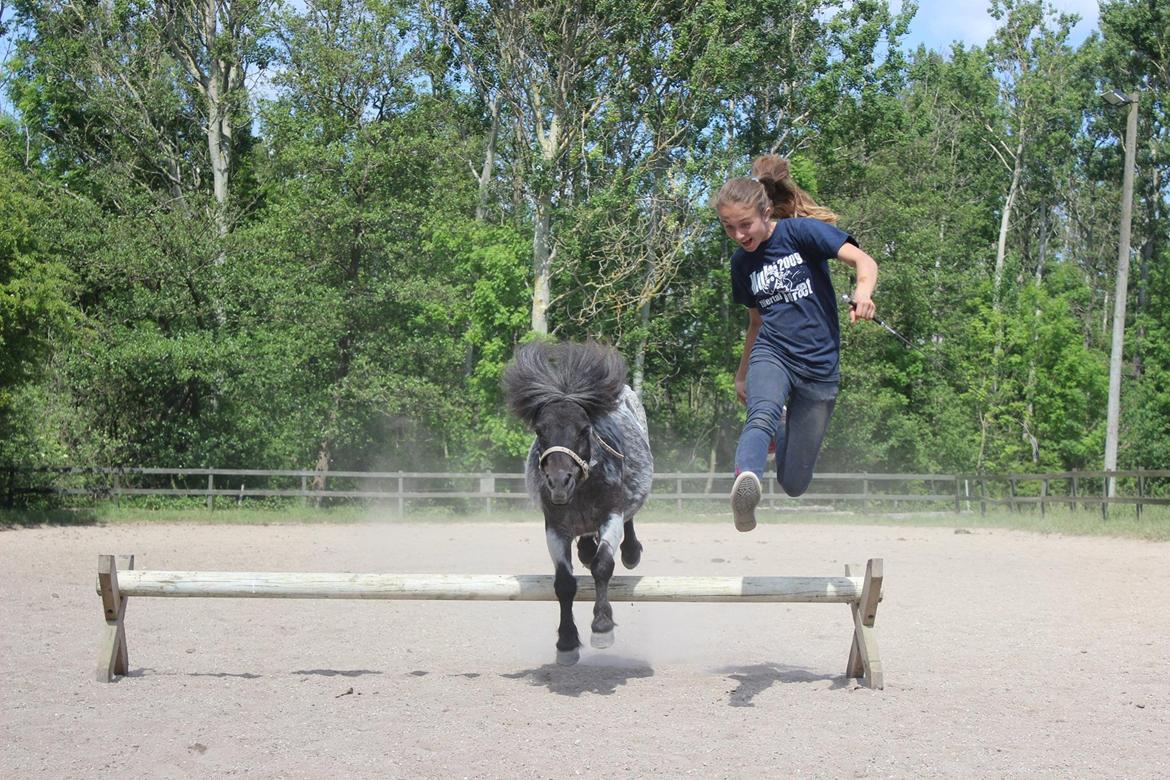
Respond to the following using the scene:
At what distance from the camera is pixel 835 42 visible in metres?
32.8

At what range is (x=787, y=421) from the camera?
19.6 feet

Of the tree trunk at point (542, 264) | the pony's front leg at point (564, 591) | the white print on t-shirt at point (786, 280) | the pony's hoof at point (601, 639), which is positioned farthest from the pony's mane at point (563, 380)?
the tree trunk at point (542, 264)

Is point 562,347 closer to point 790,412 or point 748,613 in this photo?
point 790,412

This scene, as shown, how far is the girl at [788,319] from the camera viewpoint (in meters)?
5.74

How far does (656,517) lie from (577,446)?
2006 centimetres

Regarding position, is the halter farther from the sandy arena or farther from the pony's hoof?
the sandy arena

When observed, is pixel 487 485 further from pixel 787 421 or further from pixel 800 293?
pixel 800 293

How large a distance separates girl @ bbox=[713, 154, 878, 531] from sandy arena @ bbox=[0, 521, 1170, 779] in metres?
1.26

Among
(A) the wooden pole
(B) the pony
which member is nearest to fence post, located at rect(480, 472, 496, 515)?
(A) the wooden pole

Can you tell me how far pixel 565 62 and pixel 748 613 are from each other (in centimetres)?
2102

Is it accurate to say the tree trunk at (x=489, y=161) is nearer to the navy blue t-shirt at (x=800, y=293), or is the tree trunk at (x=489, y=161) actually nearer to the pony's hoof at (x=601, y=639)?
the navy blue t-shirt at (x=800, y=293)


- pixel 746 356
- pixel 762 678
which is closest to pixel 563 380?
pixel 746 356

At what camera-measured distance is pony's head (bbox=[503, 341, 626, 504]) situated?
5910mm

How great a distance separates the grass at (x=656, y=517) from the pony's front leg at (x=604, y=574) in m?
15.0
